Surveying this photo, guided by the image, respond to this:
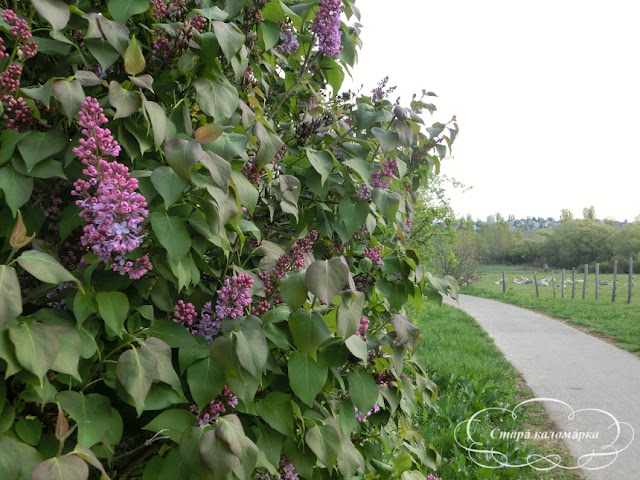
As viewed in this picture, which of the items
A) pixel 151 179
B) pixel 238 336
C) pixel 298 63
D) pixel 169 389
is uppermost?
pixel 298 63

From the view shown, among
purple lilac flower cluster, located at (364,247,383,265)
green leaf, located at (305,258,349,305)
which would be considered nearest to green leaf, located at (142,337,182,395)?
green leaf, located at (305,258,349,305)

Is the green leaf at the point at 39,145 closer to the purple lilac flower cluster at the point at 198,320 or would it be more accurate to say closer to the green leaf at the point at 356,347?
the purple lilac flower cluster at the point at 198,320

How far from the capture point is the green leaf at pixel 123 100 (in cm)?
123

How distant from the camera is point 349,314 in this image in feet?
4.63

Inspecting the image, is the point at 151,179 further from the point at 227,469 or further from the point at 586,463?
the point at 586,463

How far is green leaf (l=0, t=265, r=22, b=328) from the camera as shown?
3.13ft

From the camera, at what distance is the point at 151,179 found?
3.87ft

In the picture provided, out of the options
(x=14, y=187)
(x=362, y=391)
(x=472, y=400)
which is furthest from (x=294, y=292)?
(x=472, y=400)

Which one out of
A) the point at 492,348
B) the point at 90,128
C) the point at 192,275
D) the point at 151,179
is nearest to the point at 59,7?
the point at 90,128

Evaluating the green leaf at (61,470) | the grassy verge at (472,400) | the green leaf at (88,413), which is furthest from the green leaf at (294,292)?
the grassy verge at (472,400)

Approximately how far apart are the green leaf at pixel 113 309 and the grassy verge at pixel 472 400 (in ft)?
6.54

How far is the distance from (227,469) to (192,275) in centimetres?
50

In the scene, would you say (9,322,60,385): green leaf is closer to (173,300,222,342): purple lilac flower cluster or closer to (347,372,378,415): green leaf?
(173,300,222,342): purple lilac flower cluster

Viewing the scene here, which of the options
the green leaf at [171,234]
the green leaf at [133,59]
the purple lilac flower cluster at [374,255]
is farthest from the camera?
the purple lilac flower cluster at [374,255]
